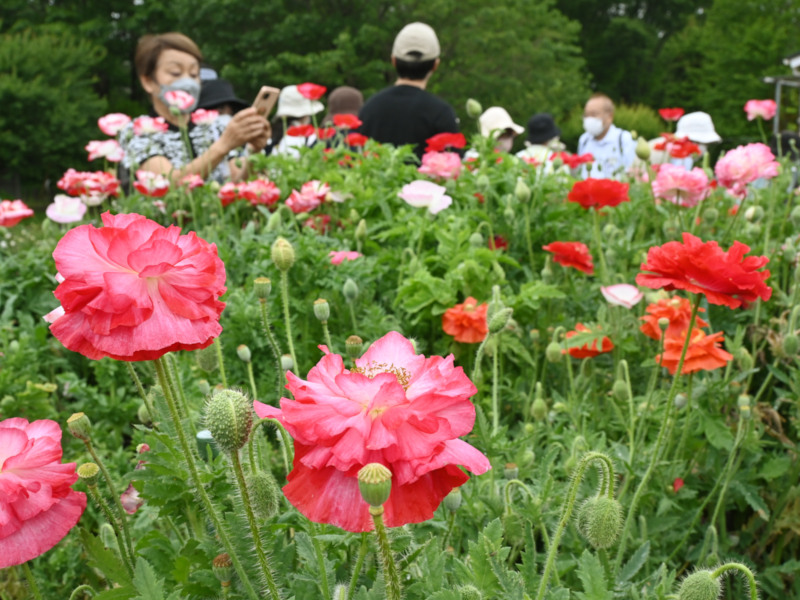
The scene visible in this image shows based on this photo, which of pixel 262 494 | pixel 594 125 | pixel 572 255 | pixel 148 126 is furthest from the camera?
pixel 594 125

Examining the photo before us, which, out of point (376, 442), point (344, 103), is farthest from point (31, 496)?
point (344, 103)

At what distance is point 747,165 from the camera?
7.80 ft

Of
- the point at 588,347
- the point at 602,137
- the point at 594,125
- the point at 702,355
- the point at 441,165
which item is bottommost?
the point at 602,137

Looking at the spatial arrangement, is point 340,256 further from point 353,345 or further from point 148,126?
point 148,126

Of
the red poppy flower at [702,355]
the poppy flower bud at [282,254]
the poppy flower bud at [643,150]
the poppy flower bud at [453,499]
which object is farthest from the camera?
the poppy flower bud at [643,150]

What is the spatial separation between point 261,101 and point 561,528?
3176 millimetres

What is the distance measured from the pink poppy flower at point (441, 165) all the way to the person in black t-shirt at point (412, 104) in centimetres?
107

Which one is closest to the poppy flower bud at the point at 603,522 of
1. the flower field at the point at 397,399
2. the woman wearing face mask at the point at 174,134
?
the flower field at the point at 397,399

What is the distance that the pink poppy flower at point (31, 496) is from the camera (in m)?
0.79

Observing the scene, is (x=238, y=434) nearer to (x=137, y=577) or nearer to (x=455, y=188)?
(x=137, y=577)

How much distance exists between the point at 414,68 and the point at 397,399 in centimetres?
365

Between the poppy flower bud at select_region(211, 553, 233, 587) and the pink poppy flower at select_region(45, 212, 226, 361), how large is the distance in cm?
32

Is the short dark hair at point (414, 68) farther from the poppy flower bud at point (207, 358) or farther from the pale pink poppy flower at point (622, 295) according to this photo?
the poppy flower bud at point (207, 358)

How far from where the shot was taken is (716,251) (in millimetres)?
1290
